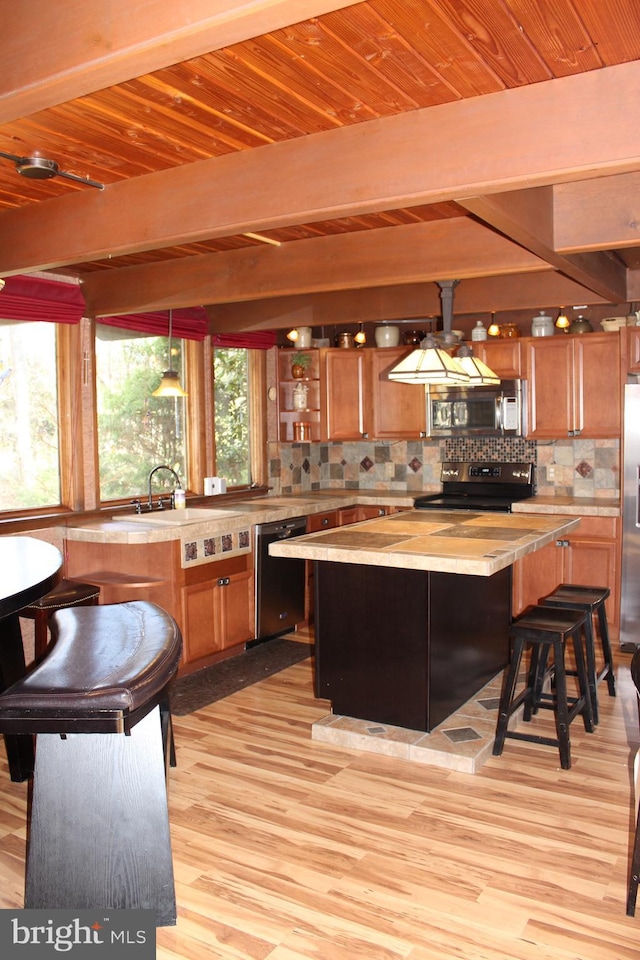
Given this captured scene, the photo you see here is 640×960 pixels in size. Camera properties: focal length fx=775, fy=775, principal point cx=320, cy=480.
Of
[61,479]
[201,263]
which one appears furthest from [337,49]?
[61,479]

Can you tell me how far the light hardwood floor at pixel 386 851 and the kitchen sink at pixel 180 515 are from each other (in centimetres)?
155

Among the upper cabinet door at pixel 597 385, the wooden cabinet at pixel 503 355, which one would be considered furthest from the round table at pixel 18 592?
the upper cabinet door at pixel 597 385

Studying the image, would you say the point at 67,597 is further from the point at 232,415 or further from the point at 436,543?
the point at 232,415

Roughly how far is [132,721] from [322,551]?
1.81 m

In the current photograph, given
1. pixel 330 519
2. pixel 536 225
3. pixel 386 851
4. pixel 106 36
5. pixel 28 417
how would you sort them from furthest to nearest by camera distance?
1. pixel 330 519
2. pixel 28 417
3. pixel 536 225
4. pixel 386 851
5. pixel 106 36

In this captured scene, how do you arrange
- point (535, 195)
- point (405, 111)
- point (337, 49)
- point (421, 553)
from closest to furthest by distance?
point (337, 49), point (405, 111), point (535, 195), point (421, 553)

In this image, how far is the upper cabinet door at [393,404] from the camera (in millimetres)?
6340

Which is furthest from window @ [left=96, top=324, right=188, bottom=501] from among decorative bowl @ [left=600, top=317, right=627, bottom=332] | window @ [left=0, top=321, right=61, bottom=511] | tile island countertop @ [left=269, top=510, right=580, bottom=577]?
decorative bowl @ [left=600, top=317, right=627, bottom=332]

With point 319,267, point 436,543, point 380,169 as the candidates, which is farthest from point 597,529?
point 380,169

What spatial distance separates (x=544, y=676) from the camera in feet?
12.9

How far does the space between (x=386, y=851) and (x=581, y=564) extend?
327 cm

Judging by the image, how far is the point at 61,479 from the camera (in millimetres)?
4898

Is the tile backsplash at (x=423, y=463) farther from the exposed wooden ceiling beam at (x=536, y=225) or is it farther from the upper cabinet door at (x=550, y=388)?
the exposed wooden ceiling beam at (x=536, y=225)

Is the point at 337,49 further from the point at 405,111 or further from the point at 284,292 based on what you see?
the point at 284,292
